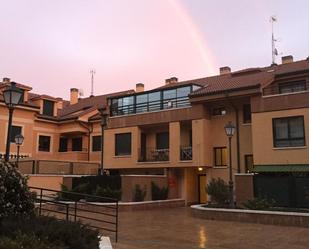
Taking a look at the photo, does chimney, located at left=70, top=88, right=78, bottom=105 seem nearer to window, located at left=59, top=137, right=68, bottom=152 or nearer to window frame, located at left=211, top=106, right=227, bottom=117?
window, located at left=59, top=137, right=68, bottom=152

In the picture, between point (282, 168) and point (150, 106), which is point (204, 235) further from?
point (150, 106)

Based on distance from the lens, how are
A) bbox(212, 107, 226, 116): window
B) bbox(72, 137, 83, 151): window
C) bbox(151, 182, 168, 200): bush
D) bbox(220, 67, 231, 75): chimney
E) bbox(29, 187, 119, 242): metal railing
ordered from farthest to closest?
bbox(72, 137, 83, 151): window < bbox(220, 67, 231, 75): chimney < bbox(212, 107, 226, 116): window < bbox(151, 182, 168, 200): bush < bbox(29, 187, 119, 242): metal railing

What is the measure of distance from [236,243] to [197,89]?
712 inches

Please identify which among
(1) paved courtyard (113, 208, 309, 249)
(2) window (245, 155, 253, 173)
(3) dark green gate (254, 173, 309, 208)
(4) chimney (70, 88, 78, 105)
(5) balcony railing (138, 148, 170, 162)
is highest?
(4) chimney (70, 88, 78, 105)

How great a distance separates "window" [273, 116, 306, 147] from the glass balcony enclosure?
22.5 feet

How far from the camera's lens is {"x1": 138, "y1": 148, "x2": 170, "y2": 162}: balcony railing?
97.1 feet

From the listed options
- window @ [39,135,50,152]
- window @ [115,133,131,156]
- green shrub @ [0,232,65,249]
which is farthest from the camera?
window @ [39,135,50,152]

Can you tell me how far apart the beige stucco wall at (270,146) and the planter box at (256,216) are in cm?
747

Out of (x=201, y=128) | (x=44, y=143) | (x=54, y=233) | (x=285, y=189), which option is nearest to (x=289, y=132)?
(x=285, y=189)

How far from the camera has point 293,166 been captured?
23.4m

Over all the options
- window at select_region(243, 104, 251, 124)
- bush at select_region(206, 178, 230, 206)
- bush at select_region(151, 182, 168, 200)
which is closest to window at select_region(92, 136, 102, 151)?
bush at select_region(151, 182, 168, 200)

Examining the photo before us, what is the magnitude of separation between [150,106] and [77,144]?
1057 cm

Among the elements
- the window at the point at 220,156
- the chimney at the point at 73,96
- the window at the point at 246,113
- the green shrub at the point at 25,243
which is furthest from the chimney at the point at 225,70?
the green shrub at the point at 25,243

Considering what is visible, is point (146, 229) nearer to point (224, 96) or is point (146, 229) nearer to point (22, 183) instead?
point (22, 183)
